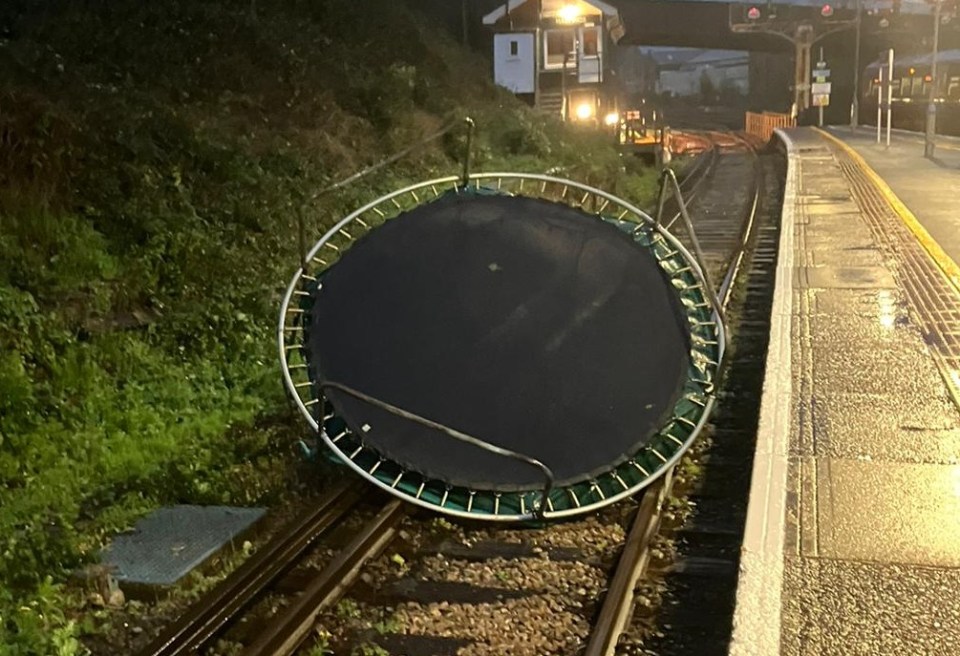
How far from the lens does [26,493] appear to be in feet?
21.1

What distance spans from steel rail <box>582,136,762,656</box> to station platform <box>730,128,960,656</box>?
2.02 ft

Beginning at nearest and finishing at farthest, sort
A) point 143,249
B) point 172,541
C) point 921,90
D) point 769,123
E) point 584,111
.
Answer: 1. point 172,541
2. point 143,249
3. point 584,111
4. point 921,90
5. point 769,123

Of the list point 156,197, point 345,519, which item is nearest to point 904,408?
point 345,519

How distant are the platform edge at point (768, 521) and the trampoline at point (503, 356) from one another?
55cm

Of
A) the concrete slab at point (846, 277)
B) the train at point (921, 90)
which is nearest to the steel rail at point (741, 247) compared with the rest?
the concrete slab at point (846, 277)

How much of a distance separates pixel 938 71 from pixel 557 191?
26.2m

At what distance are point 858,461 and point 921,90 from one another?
37.4 metres

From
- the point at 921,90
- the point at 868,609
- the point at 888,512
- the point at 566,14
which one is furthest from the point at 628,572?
the point at 921,90

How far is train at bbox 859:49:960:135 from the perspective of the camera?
3609 cm

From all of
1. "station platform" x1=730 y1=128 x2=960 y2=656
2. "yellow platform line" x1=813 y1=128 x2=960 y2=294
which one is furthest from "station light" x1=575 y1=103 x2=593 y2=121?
"station platform" x1=730 y1=128 x2=960 y2=656

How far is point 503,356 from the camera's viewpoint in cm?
662

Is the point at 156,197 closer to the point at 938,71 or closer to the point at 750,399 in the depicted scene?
the point at 750,399

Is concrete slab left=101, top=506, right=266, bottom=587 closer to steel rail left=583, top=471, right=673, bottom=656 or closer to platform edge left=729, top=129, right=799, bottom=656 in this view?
steel rail left=583, top=471, right=673, bottom=656

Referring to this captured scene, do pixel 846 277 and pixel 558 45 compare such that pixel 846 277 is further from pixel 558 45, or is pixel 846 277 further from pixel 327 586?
pixel 558 45
